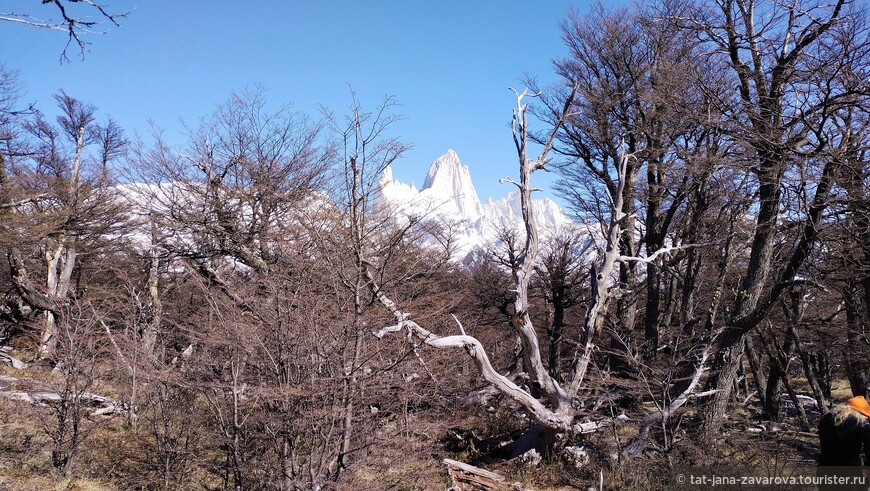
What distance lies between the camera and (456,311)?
1461cm

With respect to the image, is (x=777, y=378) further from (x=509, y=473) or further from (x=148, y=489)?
(x=148, y=489)

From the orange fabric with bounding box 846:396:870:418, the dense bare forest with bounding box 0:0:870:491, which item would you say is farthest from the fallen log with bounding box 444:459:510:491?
the orange fabric with bounding box 846:396:870:418

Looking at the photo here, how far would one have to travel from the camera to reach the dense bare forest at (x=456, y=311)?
5258 millimetres

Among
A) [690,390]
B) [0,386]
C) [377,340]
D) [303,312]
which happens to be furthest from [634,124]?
[0,386]

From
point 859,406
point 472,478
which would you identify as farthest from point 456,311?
point 859,406

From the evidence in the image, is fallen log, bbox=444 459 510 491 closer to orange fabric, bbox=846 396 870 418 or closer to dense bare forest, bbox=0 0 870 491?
dense bare forest, bbox=0 0 870 491

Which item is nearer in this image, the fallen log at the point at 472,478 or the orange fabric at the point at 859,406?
the orange fabric at the point at 859,406

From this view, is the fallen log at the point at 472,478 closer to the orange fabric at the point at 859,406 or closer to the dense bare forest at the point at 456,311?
the dense bare forest at the point at 456,311

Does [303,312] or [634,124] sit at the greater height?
[634,124]

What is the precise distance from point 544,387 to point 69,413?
678cm

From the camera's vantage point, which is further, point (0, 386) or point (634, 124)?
point (634, 124)

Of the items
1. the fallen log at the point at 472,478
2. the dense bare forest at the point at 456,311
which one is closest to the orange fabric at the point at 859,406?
the dense bare forest at the point at 456,311

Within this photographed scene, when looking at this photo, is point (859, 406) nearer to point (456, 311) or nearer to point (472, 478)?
point (472, 478)

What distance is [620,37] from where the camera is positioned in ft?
38.1
